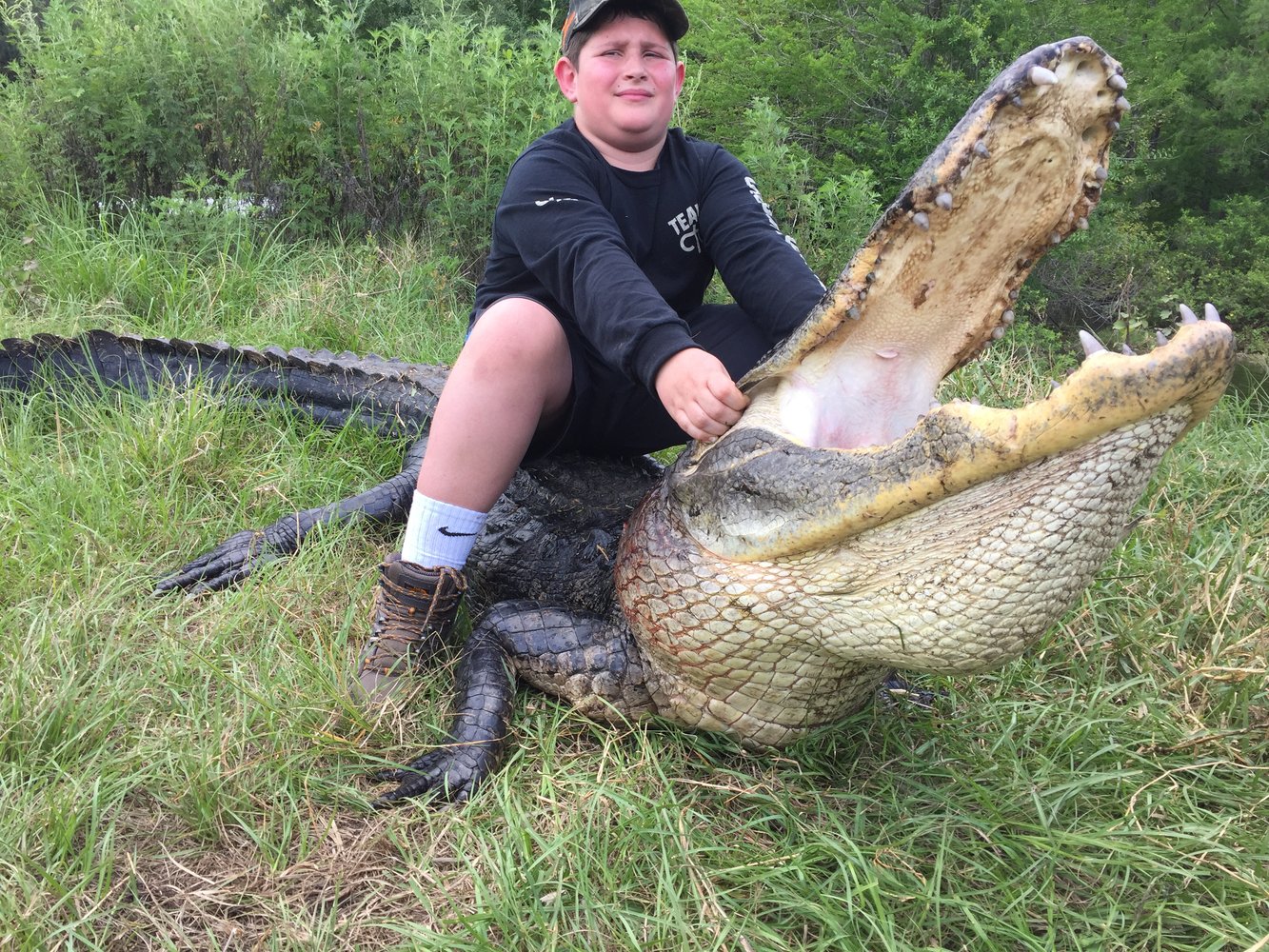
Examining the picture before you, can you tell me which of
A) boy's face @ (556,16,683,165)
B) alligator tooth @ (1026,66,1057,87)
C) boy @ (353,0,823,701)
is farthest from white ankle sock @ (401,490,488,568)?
alligator tooth @ (1026,66,1057,87)

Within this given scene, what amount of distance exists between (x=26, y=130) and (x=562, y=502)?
3.75 m

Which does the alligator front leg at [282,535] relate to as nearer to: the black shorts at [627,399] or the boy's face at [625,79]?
the black shorts at [627,399]

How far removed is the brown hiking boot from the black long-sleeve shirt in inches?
22.3

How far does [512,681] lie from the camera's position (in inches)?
75.9

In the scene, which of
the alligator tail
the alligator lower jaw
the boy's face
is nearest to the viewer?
the alligator lower jaw

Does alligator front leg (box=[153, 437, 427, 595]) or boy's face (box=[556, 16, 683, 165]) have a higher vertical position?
boy's face (box=[556, 16, 683, 165])

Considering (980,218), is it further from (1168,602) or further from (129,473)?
(129,473)

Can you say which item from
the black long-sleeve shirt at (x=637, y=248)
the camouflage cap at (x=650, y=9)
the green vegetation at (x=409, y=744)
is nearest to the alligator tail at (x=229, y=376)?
the green vegetation at (x=409, y=744)

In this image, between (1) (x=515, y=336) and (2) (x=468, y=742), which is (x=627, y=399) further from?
(2) (x=468, y=742)

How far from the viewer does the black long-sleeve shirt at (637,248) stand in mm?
1705

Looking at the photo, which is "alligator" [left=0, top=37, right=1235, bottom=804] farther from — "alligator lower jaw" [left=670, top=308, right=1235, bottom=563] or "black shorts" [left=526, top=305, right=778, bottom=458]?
"black shorts" [left=526, top=305, right=778, bottom=458]

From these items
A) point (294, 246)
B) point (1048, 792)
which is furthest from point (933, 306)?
point (294, 246)

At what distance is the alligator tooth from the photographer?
4.14 feet

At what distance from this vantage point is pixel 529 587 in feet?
7.02
